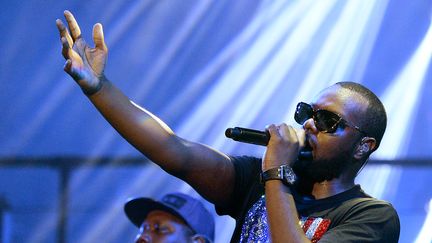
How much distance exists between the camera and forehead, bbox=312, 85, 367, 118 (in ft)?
8.31

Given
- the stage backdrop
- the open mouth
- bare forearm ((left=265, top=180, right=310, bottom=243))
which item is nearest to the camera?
bare forearm ((left=265, top=180, right=310, bottom=243))

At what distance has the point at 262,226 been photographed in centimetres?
235

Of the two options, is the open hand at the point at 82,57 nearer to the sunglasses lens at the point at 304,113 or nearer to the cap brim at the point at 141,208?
the sunglasses lens at the point at 304,113

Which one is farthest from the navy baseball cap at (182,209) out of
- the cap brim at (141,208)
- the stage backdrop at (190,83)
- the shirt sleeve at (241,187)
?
the shirt sleeve at (241,187)

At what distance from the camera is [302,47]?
4.45m

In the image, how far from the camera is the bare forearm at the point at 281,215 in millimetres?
2211

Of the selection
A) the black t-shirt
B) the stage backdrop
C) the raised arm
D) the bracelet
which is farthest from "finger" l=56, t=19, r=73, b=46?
the stage backdrop

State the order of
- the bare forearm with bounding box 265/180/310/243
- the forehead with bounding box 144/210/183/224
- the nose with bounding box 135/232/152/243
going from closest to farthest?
the bare forearm with bounding box 265/180/310/243 < the nose with bounding box 135/232/152/243 < the forehead with bounding box 144/210/183/224

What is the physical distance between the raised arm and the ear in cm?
41

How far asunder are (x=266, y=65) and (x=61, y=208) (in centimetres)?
133

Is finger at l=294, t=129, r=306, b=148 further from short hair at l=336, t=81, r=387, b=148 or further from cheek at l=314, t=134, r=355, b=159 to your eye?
short hair at l=336, t=81, r=387, b=148

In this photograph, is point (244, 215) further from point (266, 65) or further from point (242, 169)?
point (266, 65)

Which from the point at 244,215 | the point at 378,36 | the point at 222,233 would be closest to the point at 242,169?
the point at 244,215

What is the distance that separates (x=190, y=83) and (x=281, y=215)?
2.28 m
